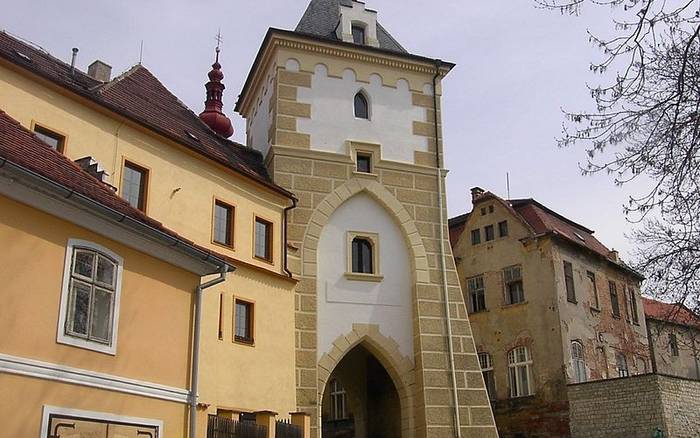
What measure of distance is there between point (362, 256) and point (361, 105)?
14.0ft

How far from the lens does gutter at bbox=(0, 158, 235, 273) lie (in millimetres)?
8969

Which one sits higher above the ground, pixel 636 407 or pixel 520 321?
pixel 520 321

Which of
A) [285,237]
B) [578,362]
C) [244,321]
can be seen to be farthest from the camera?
[578,362]

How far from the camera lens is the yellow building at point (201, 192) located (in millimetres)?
14438

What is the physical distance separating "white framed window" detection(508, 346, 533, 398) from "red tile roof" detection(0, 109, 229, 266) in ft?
60.4

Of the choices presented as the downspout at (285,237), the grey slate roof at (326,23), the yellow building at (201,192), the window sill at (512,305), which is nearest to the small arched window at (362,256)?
the downspout at (285,237)

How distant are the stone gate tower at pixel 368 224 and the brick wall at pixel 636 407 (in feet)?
22.4

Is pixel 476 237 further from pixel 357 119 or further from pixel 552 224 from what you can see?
pixel 357 119

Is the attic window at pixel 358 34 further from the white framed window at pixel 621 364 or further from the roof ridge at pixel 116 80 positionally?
the white framed window at pixel 621 364

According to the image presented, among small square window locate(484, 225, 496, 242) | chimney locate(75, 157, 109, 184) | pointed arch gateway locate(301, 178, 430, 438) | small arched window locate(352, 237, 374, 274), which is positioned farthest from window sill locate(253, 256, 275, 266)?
small square window locate(484, 225, 496, 242)

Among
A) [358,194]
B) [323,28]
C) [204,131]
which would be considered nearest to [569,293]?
[358,194]

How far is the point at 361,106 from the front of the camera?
21.8 m

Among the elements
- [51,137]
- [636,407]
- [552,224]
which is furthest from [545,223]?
[51,137]

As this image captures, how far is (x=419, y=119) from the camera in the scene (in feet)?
72.8
